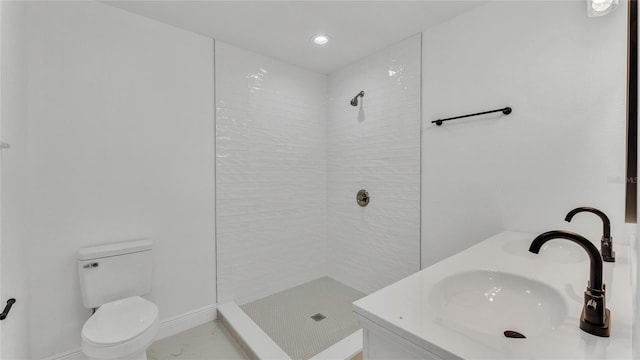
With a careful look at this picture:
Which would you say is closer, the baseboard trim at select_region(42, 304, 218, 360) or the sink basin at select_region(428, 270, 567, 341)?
the sink basin at select_region(428, 270, 567, 341)

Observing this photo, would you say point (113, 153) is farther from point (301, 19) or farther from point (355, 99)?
point (355, 99)

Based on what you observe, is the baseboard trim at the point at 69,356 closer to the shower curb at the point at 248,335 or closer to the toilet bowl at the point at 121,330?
the toilet bowl at the point at 121,330

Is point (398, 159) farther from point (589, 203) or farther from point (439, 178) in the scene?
point (589, 203)

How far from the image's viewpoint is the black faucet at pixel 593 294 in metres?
0.66

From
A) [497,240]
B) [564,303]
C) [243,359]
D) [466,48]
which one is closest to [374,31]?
[466,48]

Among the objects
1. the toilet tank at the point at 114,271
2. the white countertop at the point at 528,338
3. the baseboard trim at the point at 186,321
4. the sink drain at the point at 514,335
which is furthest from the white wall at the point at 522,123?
the toilet tank at the point at 114,271

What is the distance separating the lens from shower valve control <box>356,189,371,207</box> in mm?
2647

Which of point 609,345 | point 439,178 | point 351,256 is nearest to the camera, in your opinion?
point 609,345

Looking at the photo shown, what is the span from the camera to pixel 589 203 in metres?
1.42

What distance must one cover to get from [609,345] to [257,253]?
7.60ft

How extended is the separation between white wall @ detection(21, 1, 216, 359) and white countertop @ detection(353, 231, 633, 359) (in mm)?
1802

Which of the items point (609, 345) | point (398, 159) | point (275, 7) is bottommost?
point (609, 345)

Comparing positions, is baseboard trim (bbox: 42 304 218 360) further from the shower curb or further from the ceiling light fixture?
the ceiling light fixture

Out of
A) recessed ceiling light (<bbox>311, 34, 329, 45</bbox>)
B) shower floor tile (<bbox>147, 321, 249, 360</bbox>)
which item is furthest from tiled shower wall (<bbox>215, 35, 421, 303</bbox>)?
recessed ceiling light (<bbox>311, 34, 329, 45</bbox>)
